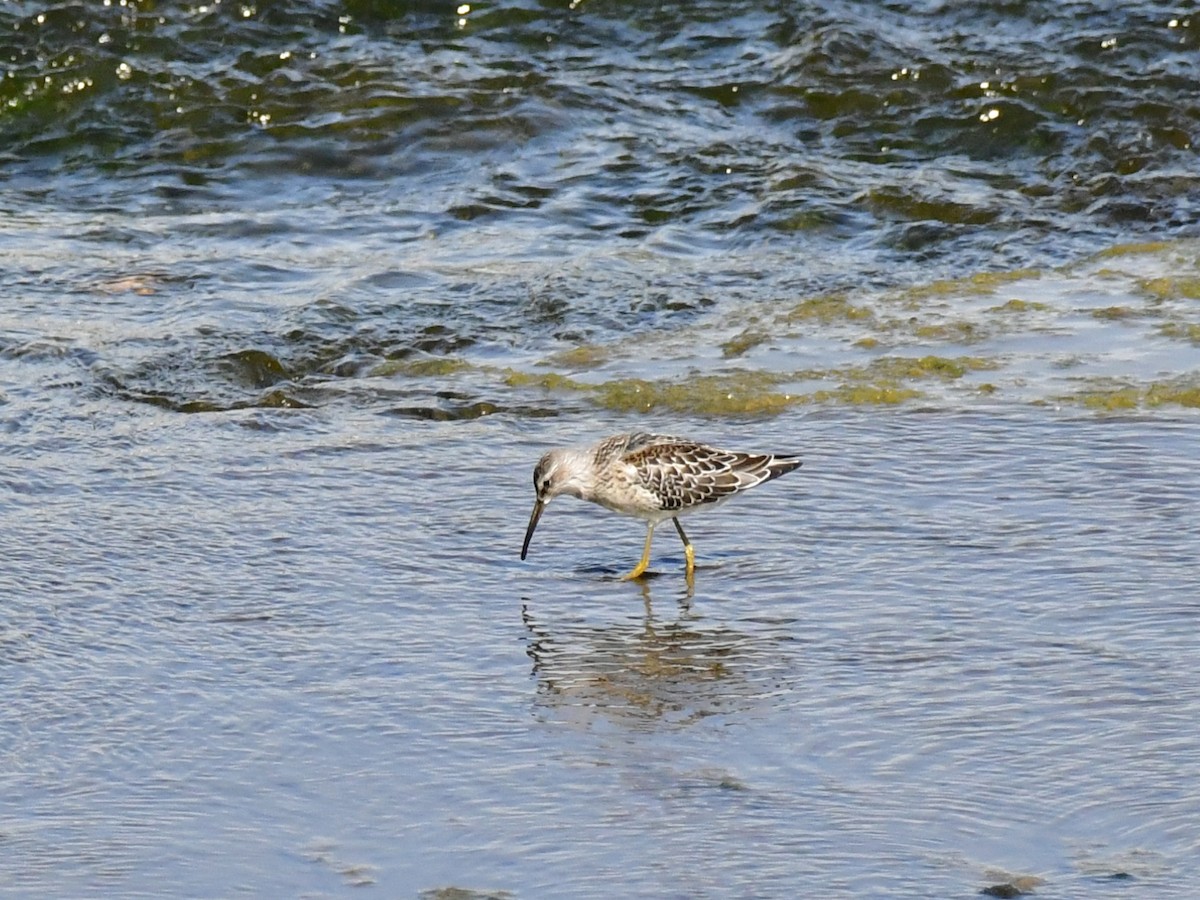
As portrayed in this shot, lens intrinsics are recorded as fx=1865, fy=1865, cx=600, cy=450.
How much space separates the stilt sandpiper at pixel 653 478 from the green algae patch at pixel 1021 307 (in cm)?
271

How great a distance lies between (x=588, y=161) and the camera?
11.3 meters

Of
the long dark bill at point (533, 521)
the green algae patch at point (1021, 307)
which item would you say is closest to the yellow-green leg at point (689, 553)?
the long dark bill at point (533, 521)

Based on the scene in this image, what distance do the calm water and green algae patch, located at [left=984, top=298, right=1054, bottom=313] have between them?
3cm

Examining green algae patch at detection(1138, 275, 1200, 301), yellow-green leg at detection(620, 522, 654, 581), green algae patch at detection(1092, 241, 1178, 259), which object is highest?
green algae patch at detection(1092, 241, 1178, 259)

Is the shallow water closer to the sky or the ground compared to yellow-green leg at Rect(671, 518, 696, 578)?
closer to the sky

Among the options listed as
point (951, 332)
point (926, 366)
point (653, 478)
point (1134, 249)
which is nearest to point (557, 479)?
point (653, 478)

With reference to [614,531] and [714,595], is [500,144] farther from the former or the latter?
[714,595]

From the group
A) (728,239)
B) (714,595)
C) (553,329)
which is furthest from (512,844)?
(728,239)

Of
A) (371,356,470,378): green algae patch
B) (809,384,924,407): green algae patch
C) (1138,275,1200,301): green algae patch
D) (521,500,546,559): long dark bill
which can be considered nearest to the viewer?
(521,500,546,559): long dark bill

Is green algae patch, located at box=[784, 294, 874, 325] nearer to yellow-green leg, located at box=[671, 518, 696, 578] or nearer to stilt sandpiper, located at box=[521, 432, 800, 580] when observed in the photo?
stilt sandpiper, located at box=[521, 432, 800, 580]

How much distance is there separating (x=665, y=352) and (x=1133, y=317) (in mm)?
2210

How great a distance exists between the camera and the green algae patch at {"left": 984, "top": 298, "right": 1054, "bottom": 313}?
29.3ft

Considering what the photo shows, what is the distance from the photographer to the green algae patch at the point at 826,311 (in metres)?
8.94

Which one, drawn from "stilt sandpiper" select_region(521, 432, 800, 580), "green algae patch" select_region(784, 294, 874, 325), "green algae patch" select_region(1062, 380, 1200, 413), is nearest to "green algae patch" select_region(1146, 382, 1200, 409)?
"green algae patch" select_region(1062, 380, 1200, 413)
